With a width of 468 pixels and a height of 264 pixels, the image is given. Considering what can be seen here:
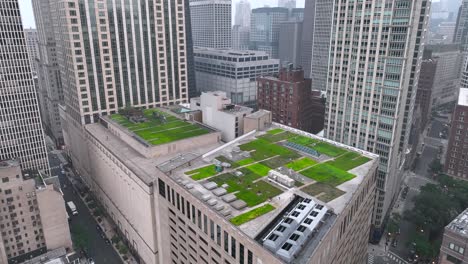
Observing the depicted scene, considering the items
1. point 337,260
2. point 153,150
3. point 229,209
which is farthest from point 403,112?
point 153,150

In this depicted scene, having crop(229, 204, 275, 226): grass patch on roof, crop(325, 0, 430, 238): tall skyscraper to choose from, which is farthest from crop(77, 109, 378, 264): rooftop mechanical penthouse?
crop(325, 0, 430, 238): tall skyscraper

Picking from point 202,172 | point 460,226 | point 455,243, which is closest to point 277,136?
point 202,172

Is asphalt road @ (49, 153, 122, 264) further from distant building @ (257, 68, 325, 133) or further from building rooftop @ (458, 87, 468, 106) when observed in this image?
building rooftop @ (458, 87, 468, 106)

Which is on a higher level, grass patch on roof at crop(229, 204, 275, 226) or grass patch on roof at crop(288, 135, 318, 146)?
grass patch on roof at crop(288, 135, 318, 146)

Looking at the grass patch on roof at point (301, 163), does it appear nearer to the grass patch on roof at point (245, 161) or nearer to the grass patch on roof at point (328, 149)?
the grass patch on roof at point (328, 149)

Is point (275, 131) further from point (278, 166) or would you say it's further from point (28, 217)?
point (28, 217)
